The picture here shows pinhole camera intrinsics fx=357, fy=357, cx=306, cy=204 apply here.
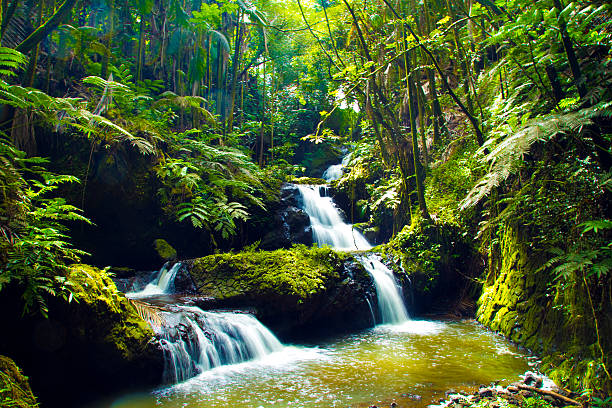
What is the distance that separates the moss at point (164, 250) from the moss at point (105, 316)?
3.71 metres

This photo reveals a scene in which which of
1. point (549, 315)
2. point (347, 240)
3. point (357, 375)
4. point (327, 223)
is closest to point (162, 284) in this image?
point (357, 375)

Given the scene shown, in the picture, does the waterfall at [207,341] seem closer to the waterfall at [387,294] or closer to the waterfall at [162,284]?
the waterfall at [162,284]

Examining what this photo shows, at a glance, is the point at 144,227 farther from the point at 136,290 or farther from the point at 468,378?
the point at 468,378

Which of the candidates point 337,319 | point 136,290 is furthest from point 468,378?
point 136,290

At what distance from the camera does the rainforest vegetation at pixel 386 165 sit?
11.6 ft

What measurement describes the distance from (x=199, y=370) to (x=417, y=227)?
560 centimetres

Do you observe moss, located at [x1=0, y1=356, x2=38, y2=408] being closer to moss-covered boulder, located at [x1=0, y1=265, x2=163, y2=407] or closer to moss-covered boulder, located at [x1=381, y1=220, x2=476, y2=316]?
moss-covered boulder, located at [x1=0, y1=265, x2=163, y2=407]

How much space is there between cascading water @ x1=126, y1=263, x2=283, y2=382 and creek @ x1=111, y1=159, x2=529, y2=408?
1cm

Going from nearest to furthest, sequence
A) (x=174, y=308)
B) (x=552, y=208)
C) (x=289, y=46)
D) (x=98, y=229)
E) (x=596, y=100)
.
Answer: (x=596, y=100) < (x=552, y=208) < (x=174, y=308) < (x=98, y=229) < (x=289, y=46)

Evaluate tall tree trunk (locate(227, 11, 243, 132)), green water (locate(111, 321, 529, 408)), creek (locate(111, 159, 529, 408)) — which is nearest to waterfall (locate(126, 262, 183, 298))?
creek (locate(111, 159, 529, 408))

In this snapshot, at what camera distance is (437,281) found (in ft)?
26.2

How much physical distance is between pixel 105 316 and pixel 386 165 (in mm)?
8083

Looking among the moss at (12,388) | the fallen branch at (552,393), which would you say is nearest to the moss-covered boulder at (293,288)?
the moss at (12,388)

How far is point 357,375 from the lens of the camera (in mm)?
4520
